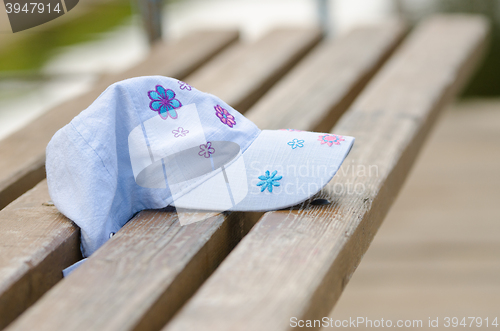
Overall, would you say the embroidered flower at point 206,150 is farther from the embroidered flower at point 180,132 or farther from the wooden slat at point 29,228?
the wooden slat at point 29,228

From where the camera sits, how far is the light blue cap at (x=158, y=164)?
2.81 feet

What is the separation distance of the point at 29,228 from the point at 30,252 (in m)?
0.08

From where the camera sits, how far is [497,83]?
401cm

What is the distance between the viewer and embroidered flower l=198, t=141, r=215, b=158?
0.92m

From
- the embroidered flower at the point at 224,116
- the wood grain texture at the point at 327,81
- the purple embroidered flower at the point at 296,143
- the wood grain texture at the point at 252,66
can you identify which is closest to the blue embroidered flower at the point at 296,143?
the purple embroidered flower at the point at 296,143

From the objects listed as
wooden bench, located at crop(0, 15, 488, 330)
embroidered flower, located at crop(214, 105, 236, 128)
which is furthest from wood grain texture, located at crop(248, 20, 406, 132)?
embroidered flower, located at crop(214, 105, 236, 128)

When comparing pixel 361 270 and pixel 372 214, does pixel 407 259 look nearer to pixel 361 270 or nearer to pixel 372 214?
pixel 361 270

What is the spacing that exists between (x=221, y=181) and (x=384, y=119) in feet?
1.89

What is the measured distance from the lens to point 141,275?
2.35ft

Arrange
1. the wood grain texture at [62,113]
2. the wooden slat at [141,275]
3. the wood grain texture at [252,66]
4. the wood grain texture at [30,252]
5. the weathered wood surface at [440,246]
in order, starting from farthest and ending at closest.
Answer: the weathered wood surface at [440,246] → the wood grain texture at [252,66] → the wood grain texture at [62,113] → the wood grain texture at [30,252] → the wooden slat at [141,275]

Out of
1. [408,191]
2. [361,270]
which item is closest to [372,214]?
[361,270]

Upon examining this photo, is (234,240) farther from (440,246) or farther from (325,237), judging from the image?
(440,246)

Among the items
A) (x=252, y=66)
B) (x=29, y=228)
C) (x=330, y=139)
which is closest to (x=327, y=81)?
(x=252, y=66)

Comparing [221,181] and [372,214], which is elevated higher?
[221,181]
